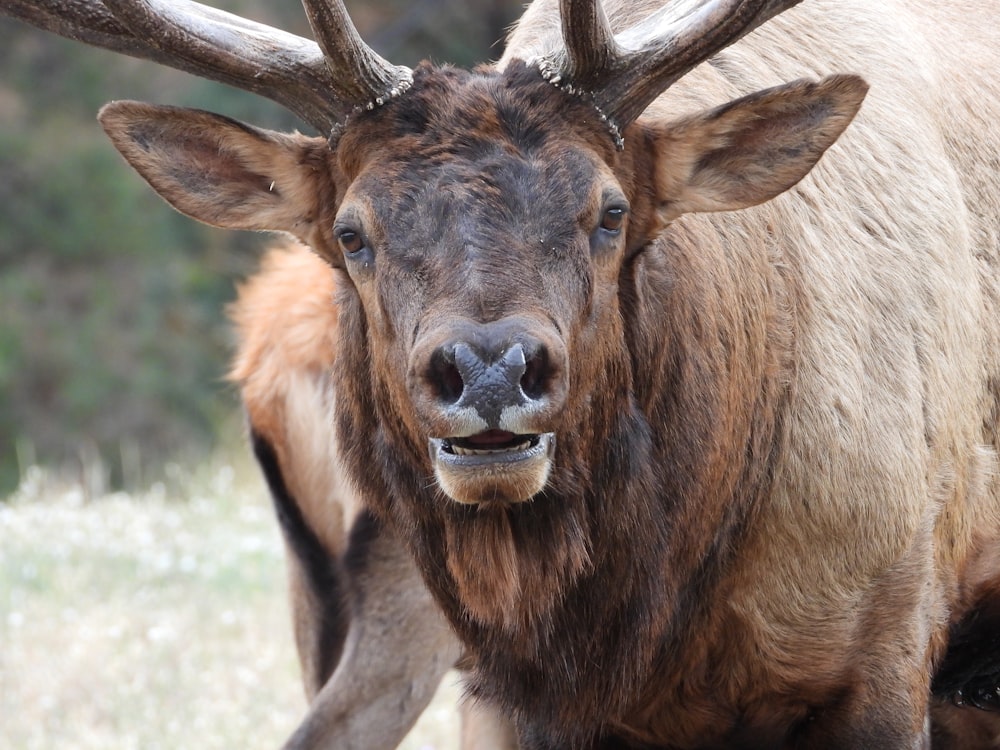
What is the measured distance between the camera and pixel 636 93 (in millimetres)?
3811

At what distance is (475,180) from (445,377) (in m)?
0.50

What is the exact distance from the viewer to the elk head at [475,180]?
3.38 m

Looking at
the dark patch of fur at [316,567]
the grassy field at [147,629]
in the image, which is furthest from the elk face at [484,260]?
the grassy field at [147,629]

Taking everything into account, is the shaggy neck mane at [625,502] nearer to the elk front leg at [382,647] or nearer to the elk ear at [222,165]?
the elk ear at [222,165]

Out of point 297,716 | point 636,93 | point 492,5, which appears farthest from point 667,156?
point 492,5

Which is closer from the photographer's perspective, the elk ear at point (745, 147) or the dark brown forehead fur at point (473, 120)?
the dark brown forehead fur at point (473, 120)

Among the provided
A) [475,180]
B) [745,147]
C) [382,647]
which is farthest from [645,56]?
[382,647]

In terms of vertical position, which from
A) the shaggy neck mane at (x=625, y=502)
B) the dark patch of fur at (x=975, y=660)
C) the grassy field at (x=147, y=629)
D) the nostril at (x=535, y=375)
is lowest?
the grassy field at (x=147, y=629)

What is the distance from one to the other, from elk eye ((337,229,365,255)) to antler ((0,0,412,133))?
29 cm

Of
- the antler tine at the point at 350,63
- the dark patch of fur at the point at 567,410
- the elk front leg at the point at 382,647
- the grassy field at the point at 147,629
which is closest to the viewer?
the dark patch of fur at the point at 567,410

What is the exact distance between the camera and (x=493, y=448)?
338 cm

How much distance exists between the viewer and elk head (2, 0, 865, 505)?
3379 millimetres

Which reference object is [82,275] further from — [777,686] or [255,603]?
[777,686]

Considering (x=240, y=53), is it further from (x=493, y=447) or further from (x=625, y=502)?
(x=625, y=502)
